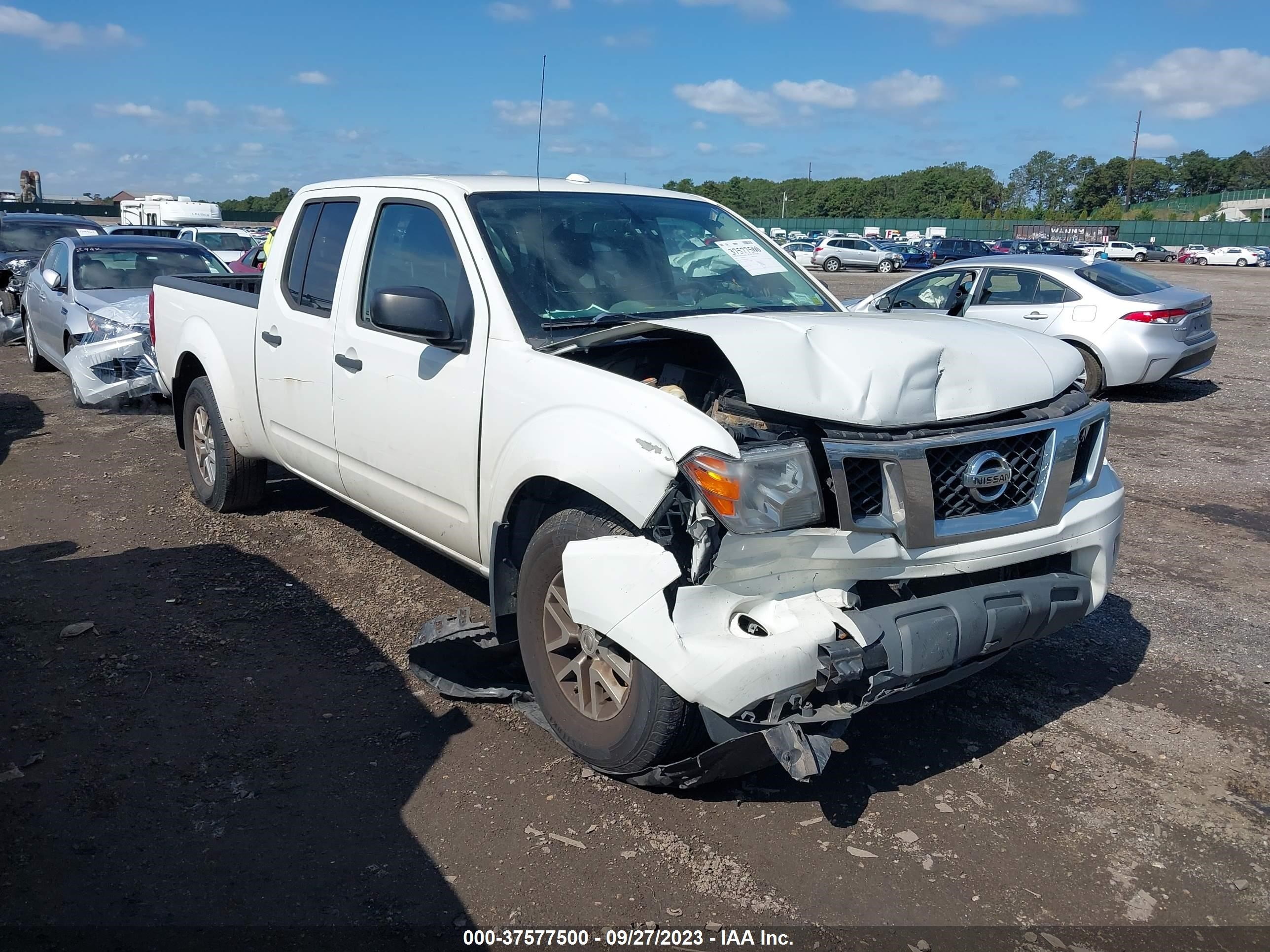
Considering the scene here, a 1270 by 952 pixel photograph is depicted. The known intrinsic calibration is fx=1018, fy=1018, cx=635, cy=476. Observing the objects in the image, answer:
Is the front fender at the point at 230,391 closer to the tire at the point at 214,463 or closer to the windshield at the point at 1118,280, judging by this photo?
the tire at the point at 214,463

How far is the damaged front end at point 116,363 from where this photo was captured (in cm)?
963

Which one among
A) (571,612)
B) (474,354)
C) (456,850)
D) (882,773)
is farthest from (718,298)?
(456,850)

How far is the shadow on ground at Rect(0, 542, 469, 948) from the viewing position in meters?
2.86

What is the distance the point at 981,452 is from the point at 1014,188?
15288 centimetres

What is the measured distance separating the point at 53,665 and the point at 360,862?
209 cm

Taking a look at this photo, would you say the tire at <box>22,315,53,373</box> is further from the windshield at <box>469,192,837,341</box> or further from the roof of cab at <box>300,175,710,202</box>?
the windshield at <box>469,192,837,341</box>

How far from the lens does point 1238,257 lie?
5712 centimetres

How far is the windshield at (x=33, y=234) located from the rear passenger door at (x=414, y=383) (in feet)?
44.0

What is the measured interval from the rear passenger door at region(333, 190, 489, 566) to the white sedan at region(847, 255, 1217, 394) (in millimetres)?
6949

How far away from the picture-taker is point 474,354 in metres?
3.87

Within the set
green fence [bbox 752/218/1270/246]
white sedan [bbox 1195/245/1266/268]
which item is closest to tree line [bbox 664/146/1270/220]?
green fence [bbox 752/218/1270/246]

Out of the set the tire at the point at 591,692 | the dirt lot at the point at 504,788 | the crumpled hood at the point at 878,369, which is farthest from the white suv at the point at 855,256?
the tire at the point at 591,692

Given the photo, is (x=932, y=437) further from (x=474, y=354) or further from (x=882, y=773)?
(x=474, y=354)

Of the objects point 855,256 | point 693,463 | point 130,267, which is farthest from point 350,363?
point 855,256
